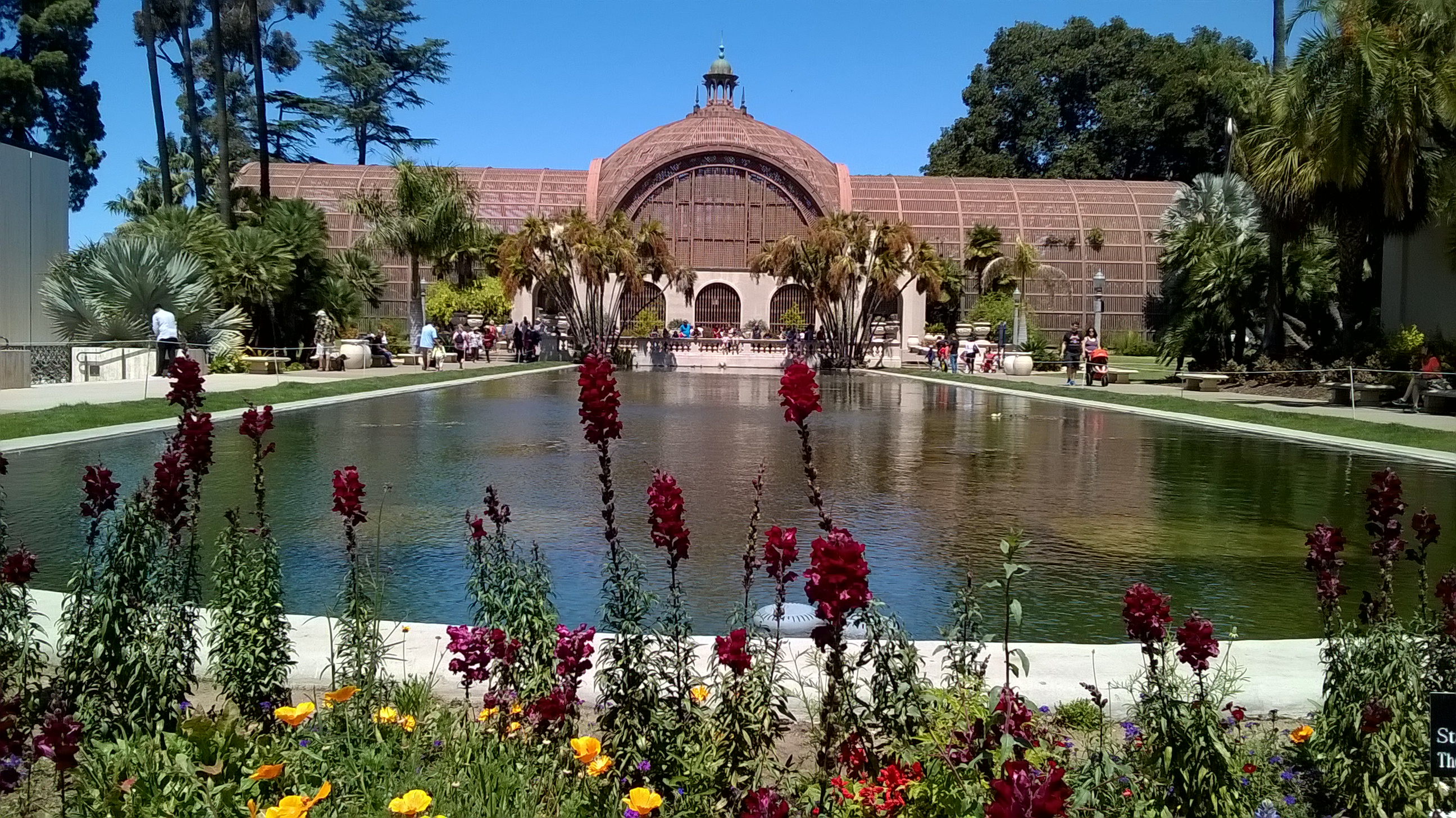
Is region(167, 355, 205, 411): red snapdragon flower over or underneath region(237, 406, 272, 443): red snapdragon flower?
over

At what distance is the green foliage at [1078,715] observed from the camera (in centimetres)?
425

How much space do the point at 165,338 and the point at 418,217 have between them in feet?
52.2

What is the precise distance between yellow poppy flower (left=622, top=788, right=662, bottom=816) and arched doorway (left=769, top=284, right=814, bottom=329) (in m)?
50.0

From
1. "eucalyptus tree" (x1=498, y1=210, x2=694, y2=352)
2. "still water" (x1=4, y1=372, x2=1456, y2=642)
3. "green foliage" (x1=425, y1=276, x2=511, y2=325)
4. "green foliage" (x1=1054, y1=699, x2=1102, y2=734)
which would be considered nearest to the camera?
"green foliage" (x1=1054, y1=699, x2=1102, y2=734)

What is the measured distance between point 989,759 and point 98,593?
9.59ft

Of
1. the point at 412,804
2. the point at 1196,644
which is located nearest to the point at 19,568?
the point at 412,804

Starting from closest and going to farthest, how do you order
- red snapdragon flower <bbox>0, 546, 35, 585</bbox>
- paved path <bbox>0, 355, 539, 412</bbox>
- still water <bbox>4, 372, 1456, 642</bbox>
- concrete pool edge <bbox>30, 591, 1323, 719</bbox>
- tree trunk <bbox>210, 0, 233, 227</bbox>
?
red snapdragon flower <bbox>0, 546, 35, 585</bbox>, concrete pool edge <bbox>30, 591, 1323, 719</bbox>, still water <bbox>4, 372, 1456, 642</bbox>, paved path <bbox>0, 355, 539, 412</bbox>, tree trunk <bbox>210, 0, 233, 227</bbox>

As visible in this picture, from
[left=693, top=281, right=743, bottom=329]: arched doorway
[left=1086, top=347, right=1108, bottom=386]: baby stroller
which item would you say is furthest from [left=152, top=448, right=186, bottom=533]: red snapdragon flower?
[left=693, top=281, right=743, bottom=329]: arched doorway

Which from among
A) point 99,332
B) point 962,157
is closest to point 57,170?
point 99,332

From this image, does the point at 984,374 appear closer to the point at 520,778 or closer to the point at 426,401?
the point at 426,401

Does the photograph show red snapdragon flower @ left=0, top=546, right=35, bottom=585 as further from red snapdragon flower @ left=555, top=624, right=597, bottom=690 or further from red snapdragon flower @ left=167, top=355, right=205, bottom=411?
red snapdragon flower @ left=555, top=624, right=597, bottom=690

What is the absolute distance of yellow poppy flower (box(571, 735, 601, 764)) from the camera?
119 inches

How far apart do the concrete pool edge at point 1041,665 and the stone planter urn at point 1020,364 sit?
109 ft

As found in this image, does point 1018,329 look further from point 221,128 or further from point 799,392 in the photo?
point 799,392
